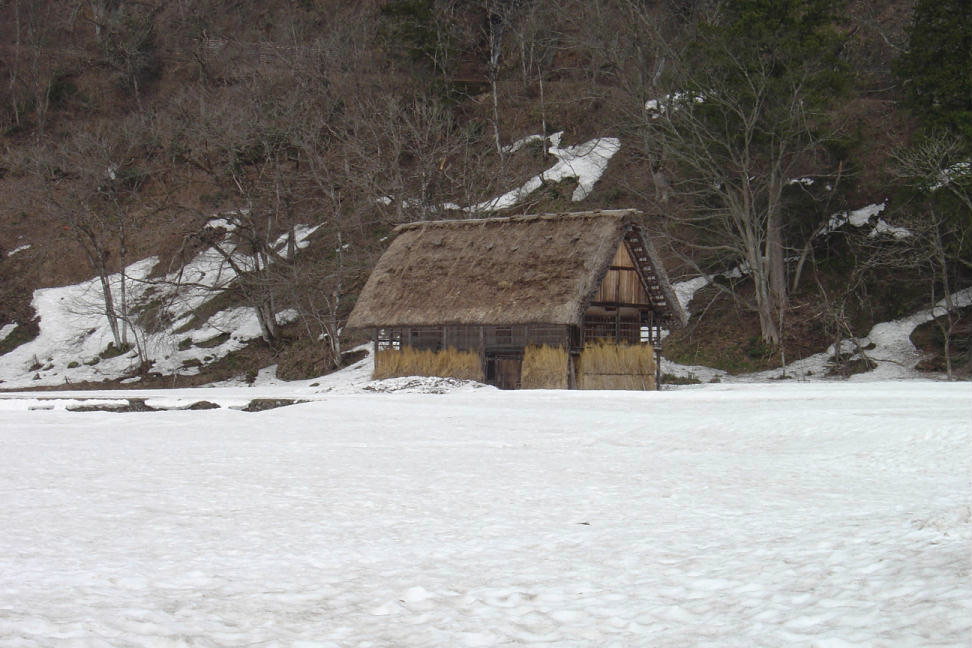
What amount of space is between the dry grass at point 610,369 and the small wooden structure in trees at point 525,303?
27mm

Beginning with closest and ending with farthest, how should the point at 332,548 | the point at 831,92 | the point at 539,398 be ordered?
1. the point at 332,548
2. the point at 539,398
3. the point at 831,92

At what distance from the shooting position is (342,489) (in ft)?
23.9

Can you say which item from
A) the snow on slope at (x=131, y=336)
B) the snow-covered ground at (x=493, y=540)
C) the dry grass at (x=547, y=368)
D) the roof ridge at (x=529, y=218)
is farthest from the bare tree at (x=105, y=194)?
the snow-covered ground at (x=493, y=540)

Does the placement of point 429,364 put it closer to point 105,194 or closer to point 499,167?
point 499,167

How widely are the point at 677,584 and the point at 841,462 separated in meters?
5.30

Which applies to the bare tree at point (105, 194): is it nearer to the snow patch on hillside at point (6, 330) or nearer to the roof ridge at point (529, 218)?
the snow patch on hillside at point (6, 330)

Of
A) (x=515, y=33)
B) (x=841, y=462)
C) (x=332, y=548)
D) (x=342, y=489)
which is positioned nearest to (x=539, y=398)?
(x=841, y=462)

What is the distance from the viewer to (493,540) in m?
5.36

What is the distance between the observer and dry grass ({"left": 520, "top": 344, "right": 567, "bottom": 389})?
23.4 metres

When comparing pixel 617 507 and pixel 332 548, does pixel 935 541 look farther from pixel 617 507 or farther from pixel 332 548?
pixel 332 548

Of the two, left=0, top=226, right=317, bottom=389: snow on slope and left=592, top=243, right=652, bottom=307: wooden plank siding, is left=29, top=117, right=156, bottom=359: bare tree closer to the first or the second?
left=0, top=226, right=317, bottom=389: snow on slope

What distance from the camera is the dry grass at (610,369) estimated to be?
24.0 m

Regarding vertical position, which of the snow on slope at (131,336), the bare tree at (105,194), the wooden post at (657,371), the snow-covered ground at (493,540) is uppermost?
the bare tree at (105,194)

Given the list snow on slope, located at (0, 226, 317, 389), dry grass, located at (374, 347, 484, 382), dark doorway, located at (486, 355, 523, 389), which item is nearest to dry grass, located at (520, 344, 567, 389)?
dry grass, located at (374, 347, 484, 382)
